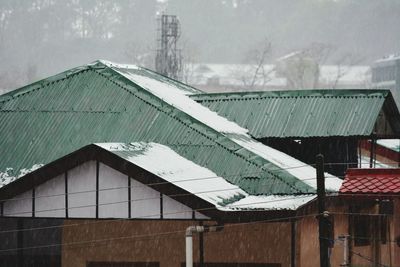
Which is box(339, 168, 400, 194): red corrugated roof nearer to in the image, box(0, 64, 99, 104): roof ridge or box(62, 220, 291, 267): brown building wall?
box(62, 220, 291, 267): brown building wall

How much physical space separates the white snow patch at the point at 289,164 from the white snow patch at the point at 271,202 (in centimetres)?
108

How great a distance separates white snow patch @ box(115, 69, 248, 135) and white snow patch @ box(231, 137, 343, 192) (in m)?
0.75

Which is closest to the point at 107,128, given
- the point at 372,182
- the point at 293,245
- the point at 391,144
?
the point at 293,245

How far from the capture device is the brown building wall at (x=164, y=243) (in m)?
24.5

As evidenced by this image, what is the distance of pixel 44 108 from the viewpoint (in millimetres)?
27906

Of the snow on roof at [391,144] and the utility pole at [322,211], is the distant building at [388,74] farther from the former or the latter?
the utility pole at [322,211]

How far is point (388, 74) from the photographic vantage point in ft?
486

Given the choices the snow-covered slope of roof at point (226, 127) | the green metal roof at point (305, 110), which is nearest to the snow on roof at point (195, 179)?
the snow-covered slope of roof at point (226, 127)

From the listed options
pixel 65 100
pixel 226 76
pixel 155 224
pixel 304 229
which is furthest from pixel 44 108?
pixel 226 76

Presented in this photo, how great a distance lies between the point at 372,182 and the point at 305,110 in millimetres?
6867

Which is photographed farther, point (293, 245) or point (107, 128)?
point (107, 128)

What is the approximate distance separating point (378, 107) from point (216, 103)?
4.69 meters

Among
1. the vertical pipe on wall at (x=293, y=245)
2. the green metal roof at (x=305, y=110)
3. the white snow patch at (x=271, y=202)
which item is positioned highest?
the green metal roof at (x=305, y=110)

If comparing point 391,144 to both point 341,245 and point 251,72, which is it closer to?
point 341,245
